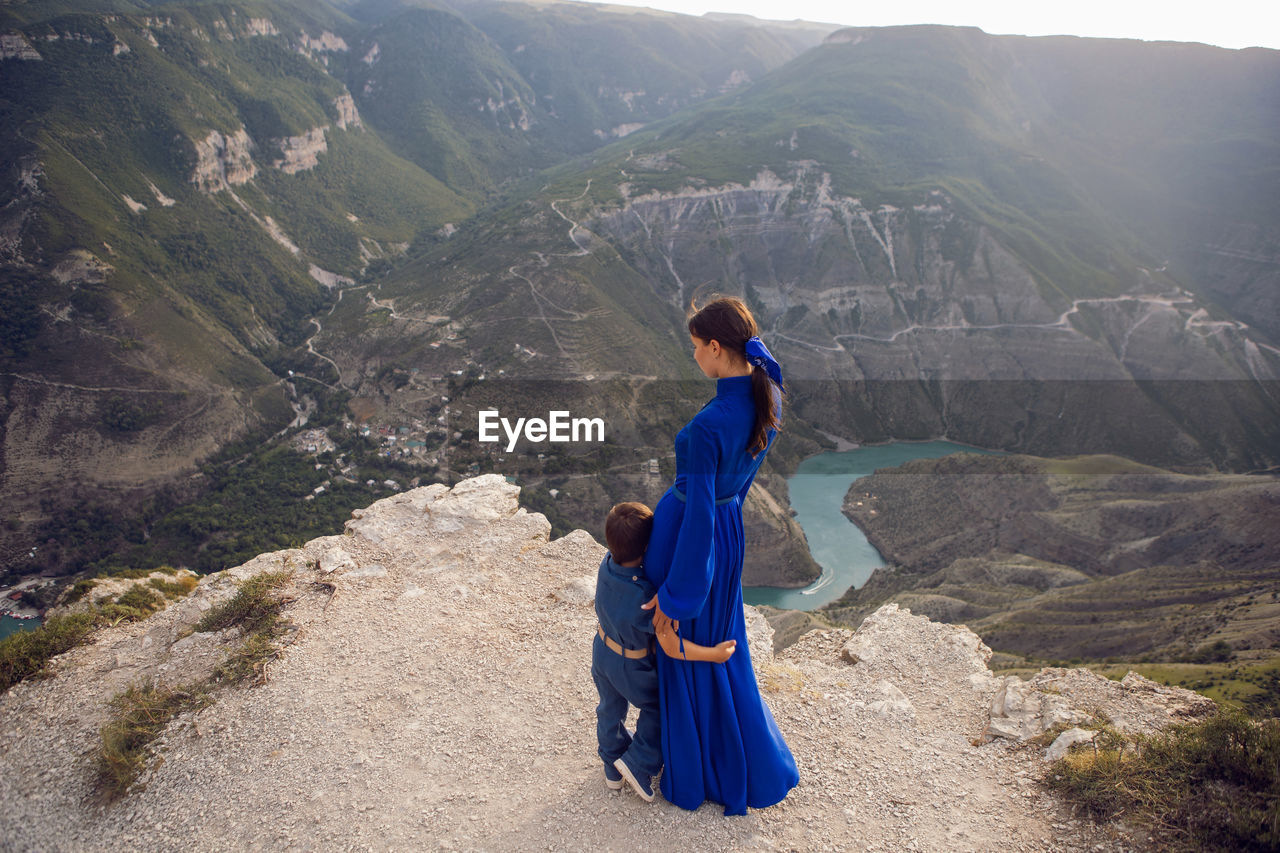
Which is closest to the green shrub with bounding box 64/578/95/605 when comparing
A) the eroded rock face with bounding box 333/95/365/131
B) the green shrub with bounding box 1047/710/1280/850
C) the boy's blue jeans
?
the boy's blue jeans

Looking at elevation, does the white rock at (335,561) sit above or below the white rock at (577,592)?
above

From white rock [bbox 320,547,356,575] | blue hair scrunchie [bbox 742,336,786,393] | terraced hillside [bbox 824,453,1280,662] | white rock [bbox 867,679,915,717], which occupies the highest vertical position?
blue hair scrunchie [bbox 742,336,786,393]

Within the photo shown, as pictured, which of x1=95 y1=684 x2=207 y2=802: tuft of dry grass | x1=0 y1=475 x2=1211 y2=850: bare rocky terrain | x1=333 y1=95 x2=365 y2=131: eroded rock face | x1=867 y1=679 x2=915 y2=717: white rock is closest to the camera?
x1=0 y1=475 x2=1211 y2=850: bare rocky terrain

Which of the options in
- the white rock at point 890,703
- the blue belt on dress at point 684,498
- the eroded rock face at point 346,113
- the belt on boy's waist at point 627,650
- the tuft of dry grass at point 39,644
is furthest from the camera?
the eroded rock face at point 346,113

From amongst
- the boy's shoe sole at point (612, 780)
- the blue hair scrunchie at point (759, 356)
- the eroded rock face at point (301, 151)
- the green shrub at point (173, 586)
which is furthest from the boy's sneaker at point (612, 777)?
the eroded rock face at point (301, 151)

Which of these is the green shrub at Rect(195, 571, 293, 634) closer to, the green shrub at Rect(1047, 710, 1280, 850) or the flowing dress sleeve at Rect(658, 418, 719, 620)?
the flowing dress sleeve at Rect(658, 418, 719, 620)

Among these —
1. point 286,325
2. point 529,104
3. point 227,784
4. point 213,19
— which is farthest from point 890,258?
point 529,104

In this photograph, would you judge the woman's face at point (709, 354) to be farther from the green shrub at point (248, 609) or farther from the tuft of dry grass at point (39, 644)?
the tuft of dry grass at point (39, 644)

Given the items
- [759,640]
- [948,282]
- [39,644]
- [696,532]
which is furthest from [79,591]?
[948,282]
